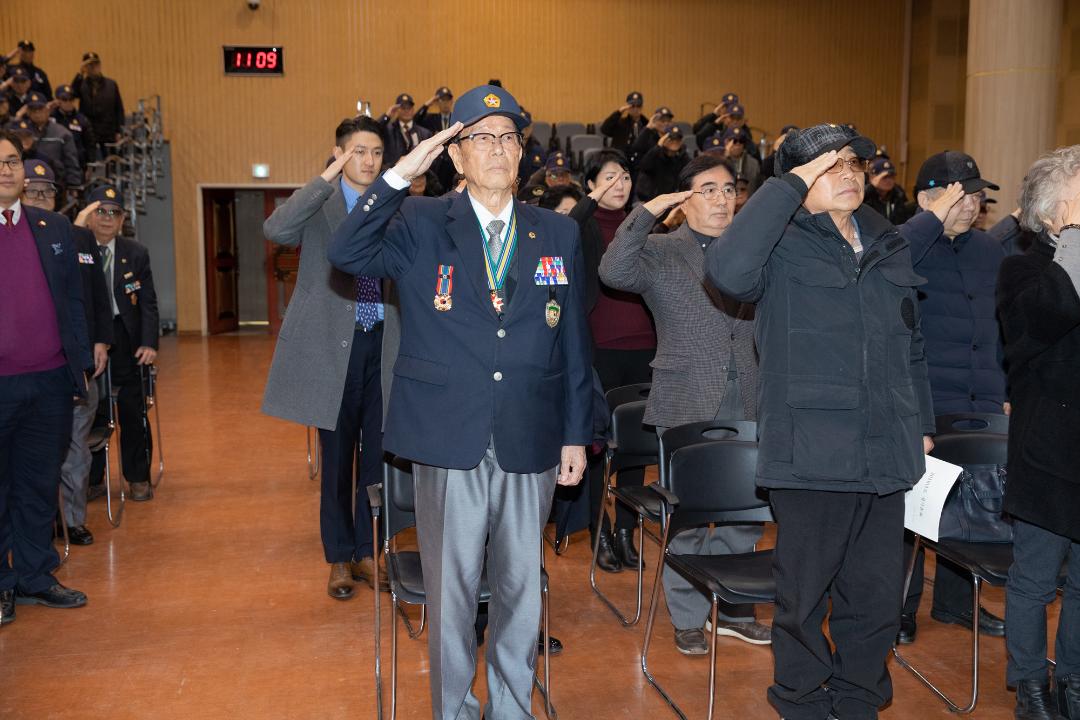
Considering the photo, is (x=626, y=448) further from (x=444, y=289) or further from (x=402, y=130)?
(x=402, y=130)

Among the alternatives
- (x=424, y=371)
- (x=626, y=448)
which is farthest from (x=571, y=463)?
(x=626, y=448)

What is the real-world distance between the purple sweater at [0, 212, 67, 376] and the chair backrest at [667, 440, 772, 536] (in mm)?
2482

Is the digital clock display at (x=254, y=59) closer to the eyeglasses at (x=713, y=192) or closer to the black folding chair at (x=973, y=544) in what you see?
the eyeglasses at (x=713, y=192)

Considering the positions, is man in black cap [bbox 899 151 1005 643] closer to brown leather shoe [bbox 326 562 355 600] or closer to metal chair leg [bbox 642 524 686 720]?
metal chair leg [bbox 642 524 686 720]

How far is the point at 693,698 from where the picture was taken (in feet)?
10.9

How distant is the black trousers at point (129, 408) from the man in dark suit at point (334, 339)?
209 centimetres

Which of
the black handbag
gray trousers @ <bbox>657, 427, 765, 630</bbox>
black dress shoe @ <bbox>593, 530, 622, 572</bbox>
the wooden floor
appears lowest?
the wooden floor

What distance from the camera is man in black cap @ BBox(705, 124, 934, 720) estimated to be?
2.60 meters

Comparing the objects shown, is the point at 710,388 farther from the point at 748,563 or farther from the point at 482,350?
the point at 482,350

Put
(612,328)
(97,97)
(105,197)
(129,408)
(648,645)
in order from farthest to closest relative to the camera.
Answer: (97,97) → (129,408) → (105,197) → (612,328) → (648,645)

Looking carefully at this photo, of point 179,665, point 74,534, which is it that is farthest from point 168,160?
point 179,665

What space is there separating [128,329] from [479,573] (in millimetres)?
3740

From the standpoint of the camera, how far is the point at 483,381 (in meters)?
2.66

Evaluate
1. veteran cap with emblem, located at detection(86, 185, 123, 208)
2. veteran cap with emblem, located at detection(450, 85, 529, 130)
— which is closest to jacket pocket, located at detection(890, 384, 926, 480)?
veteran cap with emblem, located at detection(450, 85, 529, 130)
